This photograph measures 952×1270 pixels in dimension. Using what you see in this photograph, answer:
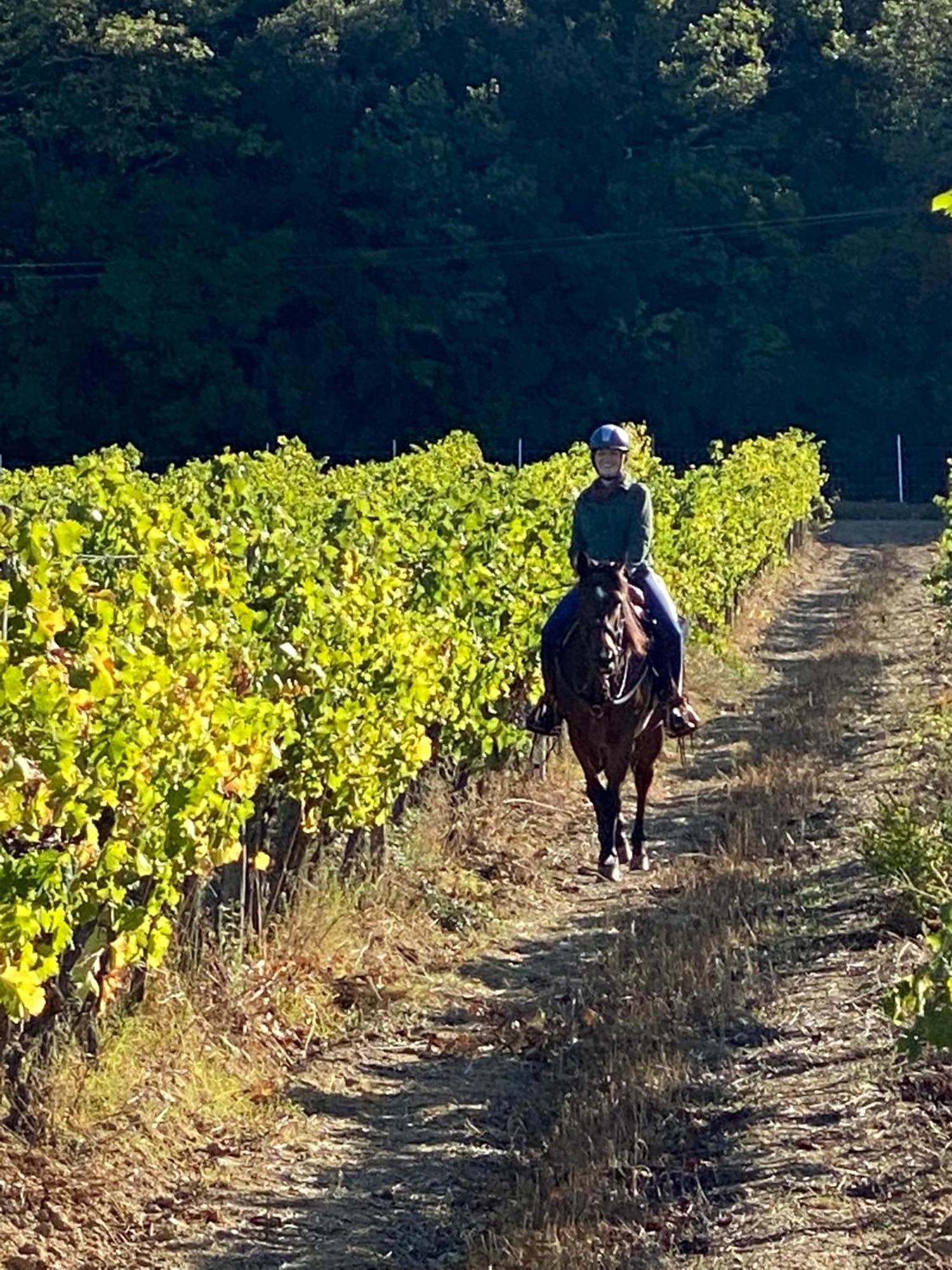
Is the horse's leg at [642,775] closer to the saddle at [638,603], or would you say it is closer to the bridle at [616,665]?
the bridle at [616,665]

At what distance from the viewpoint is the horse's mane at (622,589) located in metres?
11.3

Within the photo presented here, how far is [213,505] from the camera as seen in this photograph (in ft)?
33.4

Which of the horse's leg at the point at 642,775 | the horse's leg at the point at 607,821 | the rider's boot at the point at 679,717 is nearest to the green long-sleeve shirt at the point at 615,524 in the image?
the rider's boot at the point at 679,717

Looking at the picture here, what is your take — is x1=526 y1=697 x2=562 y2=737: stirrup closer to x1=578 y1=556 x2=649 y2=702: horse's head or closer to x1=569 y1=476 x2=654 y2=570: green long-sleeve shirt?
x1=578 y1=556 x2=649 y2=702: horse's head

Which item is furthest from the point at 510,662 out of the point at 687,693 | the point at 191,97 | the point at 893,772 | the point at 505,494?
the point at 191,97

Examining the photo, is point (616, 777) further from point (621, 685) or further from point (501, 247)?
point (501, 247)

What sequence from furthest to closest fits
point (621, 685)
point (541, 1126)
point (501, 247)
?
1. point (501, 247)
2. point (621, 685)
3. point (541, 1126)

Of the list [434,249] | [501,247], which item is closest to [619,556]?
[434,249]

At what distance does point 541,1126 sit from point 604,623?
370 cm

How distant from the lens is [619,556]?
1174cm

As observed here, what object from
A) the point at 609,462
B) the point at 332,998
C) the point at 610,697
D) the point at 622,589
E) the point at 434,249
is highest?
the point at 434,249

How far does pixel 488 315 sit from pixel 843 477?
9.91 meters

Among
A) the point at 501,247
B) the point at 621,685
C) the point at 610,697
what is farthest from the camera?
the point at 501,247

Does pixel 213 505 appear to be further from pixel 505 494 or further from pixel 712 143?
pixel 712 143
